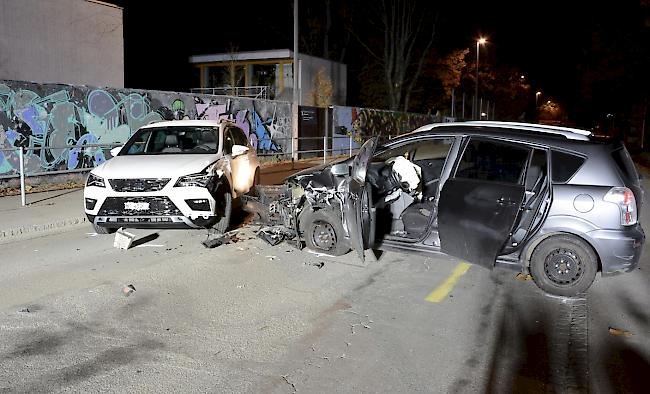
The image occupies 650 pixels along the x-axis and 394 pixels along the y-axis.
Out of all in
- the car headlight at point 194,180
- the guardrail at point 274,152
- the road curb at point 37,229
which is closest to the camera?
the car headlight at point 194,180

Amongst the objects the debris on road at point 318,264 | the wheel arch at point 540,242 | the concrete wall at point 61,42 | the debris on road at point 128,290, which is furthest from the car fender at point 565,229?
the concrete wall at point 61,42

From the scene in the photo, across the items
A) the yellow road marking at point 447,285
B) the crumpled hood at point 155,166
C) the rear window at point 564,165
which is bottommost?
the yellow road marking at point 447,285

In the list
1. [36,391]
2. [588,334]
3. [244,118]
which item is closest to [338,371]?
[36,391]

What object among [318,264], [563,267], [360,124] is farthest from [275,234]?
[360,124]

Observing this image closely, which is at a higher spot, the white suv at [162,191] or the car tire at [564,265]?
the white suv at [162,191]

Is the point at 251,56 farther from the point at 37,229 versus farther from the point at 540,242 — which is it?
the point at 540,242

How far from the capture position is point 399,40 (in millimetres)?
42500

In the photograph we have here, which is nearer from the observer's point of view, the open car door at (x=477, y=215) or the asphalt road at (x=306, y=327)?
the asphalt road at (x=306, y=327)

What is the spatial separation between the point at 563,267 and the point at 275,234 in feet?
13.0

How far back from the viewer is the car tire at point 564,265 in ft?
19.4

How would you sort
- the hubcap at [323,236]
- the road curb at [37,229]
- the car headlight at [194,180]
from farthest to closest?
1. the road curb at [37,229]
2. the car headlight at [194,180]
3. the hubcap at [323,236]

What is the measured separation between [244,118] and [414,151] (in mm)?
13643

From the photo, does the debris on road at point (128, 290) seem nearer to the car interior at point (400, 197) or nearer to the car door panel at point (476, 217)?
the car interior at point (400, 197)

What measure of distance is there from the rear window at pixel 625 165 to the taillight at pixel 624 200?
0.74 ft
